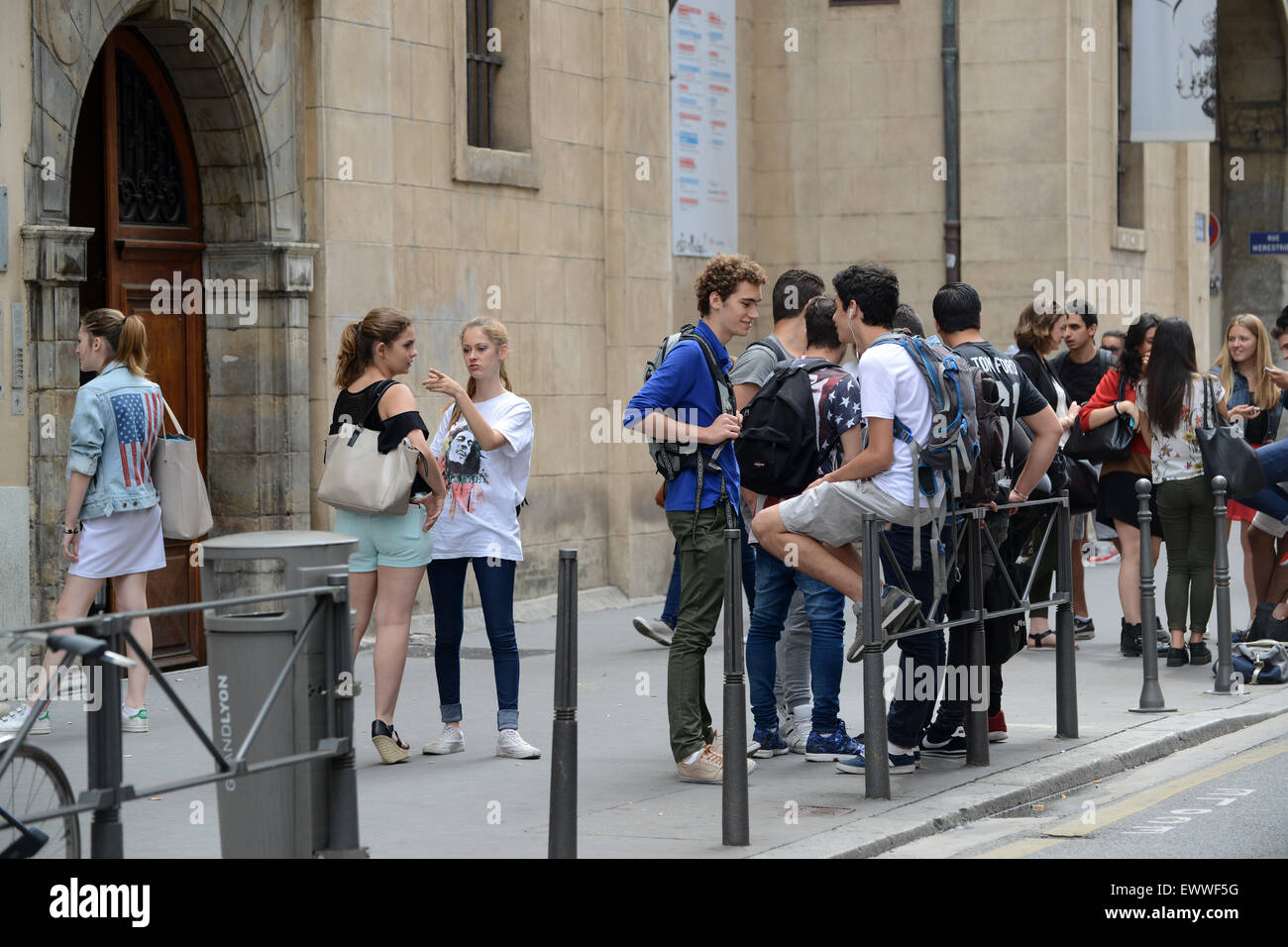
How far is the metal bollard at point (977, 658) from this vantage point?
821 centimetres

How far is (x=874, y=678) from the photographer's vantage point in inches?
294

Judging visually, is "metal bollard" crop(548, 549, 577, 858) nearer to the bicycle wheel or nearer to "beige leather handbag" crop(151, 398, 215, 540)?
the bicycle wheel

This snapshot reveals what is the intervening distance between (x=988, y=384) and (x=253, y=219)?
538 centimetres

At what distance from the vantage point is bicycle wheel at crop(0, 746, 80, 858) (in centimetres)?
528

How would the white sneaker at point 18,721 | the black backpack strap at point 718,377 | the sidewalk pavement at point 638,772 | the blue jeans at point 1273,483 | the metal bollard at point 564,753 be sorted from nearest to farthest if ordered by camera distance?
the metal bollard at point 564,753 → the sidewalk pavement at point 638,772 → the white sneaker at point 18,721 → the black backpack strap at point 718,377 → the blue jeans at point 1273,483

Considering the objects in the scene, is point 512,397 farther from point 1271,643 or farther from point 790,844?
point 1271,643

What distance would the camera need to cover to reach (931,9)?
65.9 ft

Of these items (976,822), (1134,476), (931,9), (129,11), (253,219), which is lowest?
(976,822)

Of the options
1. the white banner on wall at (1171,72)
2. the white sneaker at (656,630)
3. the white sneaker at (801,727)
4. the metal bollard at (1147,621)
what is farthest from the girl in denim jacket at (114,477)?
the white banner on wall at (1171,72)

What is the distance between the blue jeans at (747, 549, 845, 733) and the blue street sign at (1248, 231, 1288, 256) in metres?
23.2

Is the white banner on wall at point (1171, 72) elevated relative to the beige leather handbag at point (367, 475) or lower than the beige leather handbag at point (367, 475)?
elevated

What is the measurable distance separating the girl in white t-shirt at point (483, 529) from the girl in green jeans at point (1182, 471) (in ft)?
14.6

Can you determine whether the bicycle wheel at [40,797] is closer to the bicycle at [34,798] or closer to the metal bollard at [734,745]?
the bicycle at [34,798]
